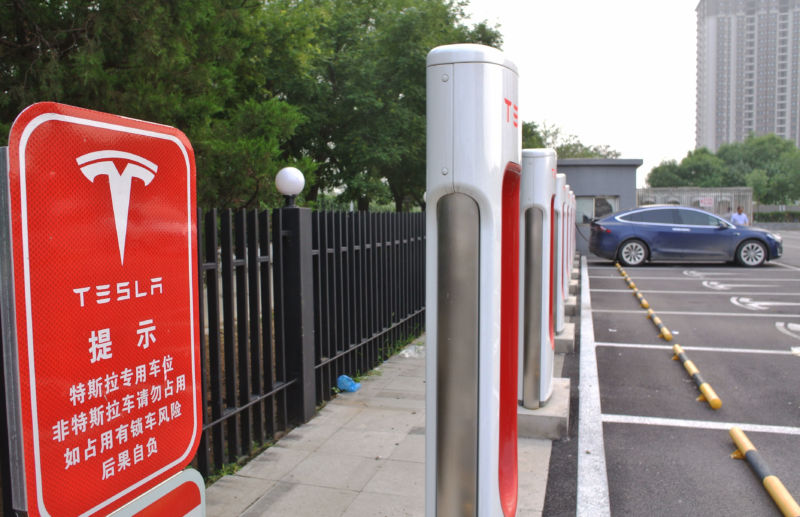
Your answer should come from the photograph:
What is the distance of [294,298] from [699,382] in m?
3.68

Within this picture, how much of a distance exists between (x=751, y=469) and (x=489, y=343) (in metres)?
2.70

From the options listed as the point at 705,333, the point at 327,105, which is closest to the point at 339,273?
the point at 705,333

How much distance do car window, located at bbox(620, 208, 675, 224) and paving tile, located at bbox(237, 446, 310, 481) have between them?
49.5ft

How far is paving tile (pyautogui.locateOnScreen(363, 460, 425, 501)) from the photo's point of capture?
12.1 ft

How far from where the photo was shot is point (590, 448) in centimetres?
440

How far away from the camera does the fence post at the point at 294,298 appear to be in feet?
15.2

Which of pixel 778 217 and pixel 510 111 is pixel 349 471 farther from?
pixel 778 217

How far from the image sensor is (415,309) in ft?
25.9

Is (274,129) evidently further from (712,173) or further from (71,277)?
(712,173)

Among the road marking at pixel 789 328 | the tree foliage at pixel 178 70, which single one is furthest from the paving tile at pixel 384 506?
the road marking at pixel 789 328

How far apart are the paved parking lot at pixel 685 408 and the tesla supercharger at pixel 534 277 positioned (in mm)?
530

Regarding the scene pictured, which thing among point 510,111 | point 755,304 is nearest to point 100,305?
point 510,111

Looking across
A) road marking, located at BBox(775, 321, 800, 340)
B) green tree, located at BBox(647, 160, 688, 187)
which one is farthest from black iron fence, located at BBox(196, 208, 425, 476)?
green tree, located at BBox(647, 160, 688, 187)

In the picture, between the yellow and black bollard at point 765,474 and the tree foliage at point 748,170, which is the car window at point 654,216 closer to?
the yellow and black bollard at point 765,474
